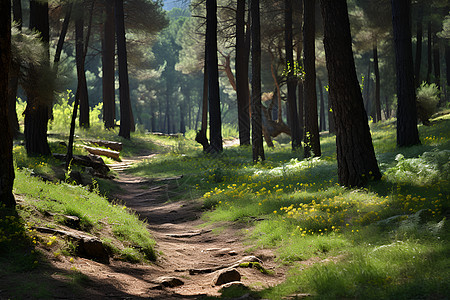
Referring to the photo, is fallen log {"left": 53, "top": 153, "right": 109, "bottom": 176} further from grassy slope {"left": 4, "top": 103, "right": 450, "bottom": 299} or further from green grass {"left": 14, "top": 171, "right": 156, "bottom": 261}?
green grass {"left": 14, "top": 171, "right": 156, "bottom": 261}

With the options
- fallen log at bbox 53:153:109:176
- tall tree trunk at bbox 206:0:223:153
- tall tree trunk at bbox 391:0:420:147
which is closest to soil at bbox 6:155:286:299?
fallen log at bbox 53:153:109:176

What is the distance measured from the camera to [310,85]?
40.8 feet

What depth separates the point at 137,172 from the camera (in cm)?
1410

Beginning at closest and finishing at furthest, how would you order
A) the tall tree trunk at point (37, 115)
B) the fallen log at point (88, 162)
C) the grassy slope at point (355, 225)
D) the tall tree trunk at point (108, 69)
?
the grassy slope at point (355, 225)
the tall tree trunk at point (37, 115)
the fallen log at point (88, 162)
the tall tree trunk at point (108, 69)

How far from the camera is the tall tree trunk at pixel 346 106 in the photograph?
281 inches

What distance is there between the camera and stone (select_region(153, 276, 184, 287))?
13.6 feet

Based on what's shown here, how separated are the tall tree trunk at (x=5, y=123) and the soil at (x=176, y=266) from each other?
1.14 metres

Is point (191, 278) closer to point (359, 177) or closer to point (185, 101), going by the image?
point (359, 177)

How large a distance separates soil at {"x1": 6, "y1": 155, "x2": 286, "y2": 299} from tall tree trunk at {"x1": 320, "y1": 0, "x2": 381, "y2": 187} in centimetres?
241

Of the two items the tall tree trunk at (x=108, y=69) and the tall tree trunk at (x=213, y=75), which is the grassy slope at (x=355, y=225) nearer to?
the tall tree trunk at (x=213, y=75)

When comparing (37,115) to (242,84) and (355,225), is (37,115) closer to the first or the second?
(355,225)

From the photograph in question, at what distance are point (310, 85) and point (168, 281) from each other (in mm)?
9543

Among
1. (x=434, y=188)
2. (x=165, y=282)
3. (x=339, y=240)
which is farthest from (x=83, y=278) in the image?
(x=434, y=188)

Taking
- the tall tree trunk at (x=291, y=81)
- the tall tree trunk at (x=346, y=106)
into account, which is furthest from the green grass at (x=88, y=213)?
the tall tree trunk at (x=291, y=81)
